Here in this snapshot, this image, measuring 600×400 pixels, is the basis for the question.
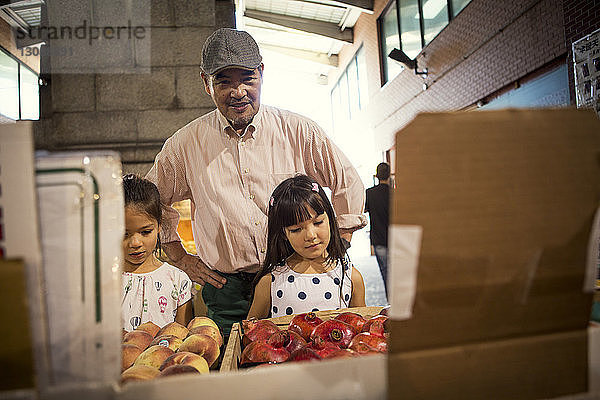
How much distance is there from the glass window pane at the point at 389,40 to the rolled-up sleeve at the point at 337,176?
571 centimetres

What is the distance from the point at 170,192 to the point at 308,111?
790mm

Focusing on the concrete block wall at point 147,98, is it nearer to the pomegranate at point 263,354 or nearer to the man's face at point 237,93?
the man's face at point 237,93

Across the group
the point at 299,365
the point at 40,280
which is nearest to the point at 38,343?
the point at 40,280

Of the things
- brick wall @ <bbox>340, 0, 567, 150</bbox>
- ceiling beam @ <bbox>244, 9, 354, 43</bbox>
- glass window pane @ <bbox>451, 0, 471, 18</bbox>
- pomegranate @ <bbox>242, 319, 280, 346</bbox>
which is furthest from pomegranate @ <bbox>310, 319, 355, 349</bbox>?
glass window pane @ <bbox>451, 0, 471, 18</bbox>

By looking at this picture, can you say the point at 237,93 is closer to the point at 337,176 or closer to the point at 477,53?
the point at 337,176

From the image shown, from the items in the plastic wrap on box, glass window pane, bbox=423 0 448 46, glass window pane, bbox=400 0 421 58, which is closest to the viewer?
the plastic wrap on box

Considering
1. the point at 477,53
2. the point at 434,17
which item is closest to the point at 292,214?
the point at 477,53

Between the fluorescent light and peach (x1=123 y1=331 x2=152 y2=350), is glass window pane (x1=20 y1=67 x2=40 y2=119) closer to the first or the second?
peach (x1=123 y1=331 x2=152 y2=350)

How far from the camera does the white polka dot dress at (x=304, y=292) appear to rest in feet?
5.88

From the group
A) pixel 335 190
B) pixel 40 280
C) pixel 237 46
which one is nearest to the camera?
pixel 40 280

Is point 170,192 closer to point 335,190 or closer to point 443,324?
point 335,190

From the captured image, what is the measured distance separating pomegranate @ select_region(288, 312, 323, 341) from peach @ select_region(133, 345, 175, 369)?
37 cm

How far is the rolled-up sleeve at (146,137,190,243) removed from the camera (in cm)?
196

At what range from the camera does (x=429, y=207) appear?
0.42 m
